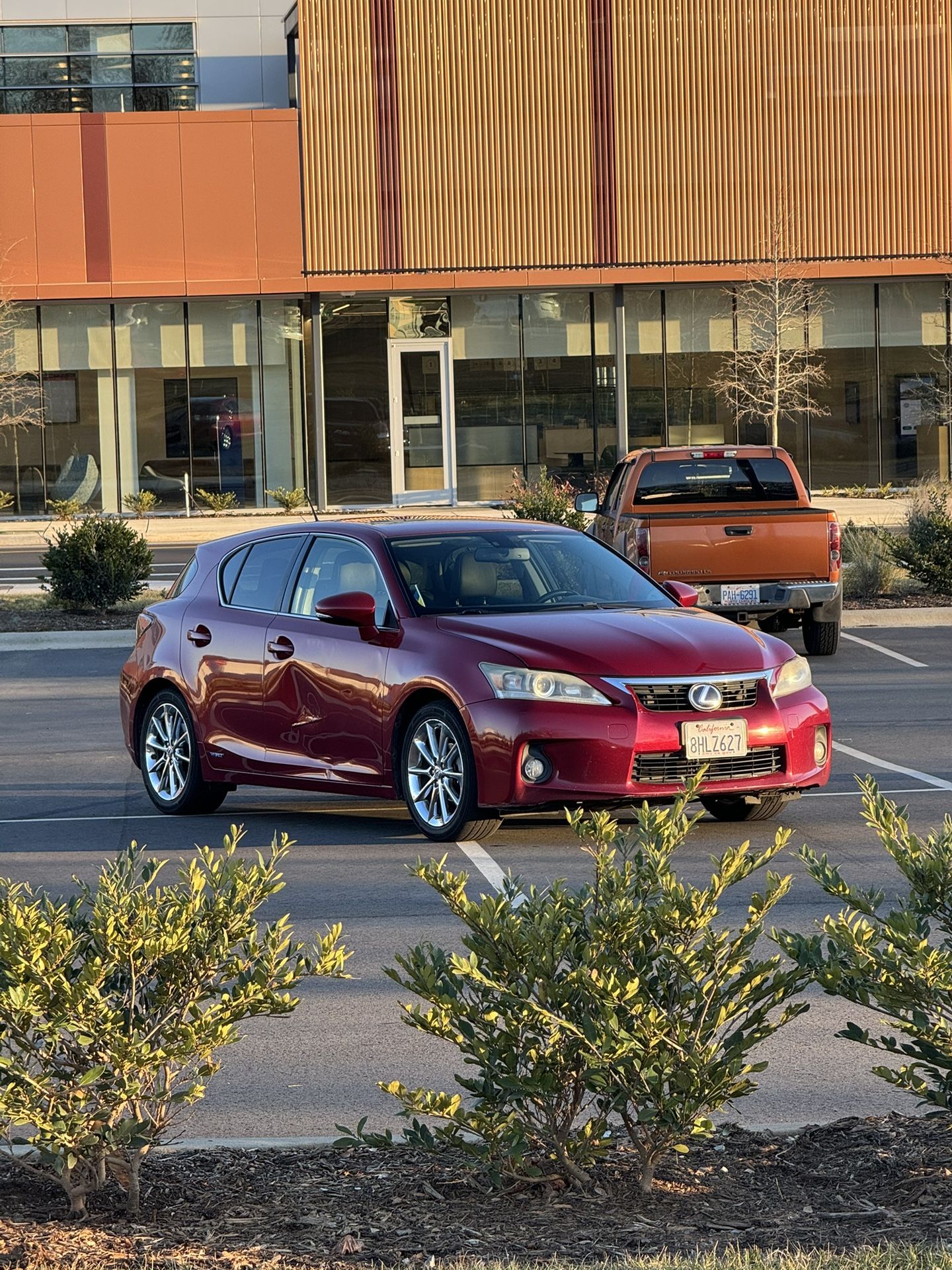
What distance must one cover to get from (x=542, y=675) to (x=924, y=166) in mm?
32518

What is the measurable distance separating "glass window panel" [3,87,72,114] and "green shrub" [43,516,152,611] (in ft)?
67.8

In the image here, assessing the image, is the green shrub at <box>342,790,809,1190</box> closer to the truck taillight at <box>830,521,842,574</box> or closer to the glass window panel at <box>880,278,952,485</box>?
the truck taillight at <box>830,521,842,574</box>

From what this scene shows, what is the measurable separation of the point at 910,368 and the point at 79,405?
678 inches

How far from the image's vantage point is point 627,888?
A: 4945mm

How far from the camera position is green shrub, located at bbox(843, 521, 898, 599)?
76.9 ft

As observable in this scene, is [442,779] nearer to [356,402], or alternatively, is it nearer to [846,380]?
[356,402]

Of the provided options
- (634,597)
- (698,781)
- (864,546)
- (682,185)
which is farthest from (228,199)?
(698,781)

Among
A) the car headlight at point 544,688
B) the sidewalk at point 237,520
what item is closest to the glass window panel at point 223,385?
the sidewalk at point 237,520

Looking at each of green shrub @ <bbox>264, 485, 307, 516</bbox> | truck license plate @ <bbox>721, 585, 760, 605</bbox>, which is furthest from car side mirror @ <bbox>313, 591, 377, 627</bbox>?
green shrub @ <bbox>264, 485, 307, 516</bbox>

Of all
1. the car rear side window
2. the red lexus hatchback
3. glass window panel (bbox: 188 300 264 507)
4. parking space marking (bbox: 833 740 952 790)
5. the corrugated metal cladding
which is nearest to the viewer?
the red lexus hatchback

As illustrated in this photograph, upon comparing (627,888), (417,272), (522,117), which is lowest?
(627,888)

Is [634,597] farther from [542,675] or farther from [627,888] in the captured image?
[627,888]

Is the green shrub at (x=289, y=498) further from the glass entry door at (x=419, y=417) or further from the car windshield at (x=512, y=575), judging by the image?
the car windshield at (x=512, y=575)

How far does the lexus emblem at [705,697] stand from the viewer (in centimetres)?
1002
